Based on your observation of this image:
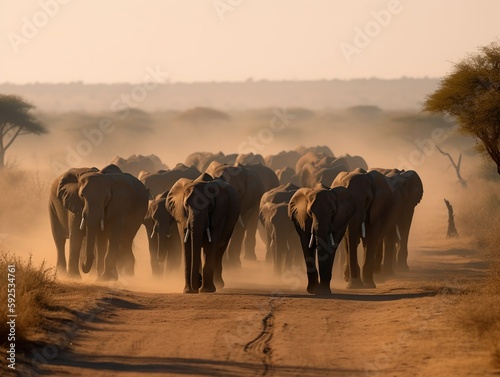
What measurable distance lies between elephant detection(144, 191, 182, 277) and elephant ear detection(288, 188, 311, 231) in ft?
13.2

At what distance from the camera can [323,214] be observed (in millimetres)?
22797

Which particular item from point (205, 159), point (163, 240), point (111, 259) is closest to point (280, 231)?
point (163, 240)

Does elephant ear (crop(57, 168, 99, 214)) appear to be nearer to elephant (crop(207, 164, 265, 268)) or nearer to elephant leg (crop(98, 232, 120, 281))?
elephant leg (crop(98, 232, 120, 281))

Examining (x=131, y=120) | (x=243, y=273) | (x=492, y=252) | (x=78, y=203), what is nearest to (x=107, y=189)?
(x=78, y=203)

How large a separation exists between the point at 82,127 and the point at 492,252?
76.9 meters

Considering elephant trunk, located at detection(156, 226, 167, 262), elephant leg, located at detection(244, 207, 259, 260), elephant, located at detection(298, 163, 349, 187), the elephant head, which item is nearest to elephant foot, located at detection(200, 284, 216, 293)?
the elephant head

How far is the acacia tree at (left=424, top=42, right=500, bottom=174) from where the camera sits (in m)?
28.2

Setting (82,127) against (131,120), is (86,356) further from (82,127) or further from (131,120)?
(131,120)

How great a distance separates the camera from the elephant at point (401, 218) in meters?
28.9

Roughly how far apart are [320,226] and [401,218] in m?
8.36

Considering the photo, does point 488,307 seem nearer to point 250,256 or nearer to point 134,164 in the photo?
point 250,256

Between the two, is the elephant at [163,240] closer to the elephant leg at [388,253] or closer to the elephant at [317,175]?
the elephant leg at [388,253]

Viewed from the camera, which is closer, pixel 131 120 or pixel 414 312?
pixel 414 312

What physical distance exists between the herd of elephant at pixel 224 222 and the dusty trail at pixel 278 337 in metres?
1.12
